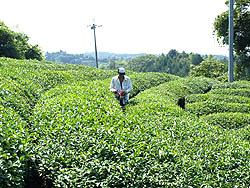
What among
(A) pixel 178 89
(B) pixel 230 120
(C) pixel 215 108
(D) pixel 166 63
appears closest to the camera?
(B) pixel 230 120

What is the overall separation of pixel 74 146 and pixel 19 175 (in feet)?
3.00

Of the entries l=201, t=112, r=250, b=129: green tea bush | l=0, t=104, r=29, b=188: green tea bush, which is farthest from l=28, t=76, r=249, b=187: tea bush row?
l=201, t=112, r=250, b=129: green tea bush

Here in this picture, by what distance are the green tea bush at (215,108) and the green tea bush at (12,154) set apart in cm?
624

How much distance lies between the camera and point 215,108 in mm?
8906

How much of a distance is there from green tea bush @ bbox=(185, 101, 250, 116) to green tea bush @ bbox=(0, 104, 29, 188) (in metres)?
6.24

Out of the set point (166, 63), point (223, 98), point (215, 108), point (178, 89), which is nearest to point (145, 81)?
point (178, 89)

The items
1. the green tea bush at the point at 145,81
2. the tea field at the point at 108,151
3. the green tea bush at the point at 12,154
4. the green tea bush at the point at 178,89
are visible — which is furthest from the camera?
the green tea bush at the point at 145,81

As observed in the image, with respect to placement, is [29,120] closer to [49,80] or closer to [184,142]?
[184,142]

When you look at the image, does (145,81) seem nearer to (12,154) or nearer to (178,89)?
(178,89)

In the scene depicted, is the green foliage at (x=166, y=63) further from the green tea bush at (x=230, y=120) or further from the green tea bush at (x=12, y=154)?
the green tea bush at (x=12, y=154)

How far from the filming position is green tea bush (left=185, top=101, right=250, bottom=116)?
28.3 feet

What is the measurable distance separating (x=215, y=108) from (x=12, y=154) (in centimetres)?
699

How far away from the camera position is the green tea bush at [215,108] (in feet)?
28.3

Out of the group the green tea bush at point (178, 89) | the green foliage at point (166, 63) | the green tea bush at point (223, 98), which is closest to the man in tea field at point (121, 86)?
the green tea bush at point (178, 89)
